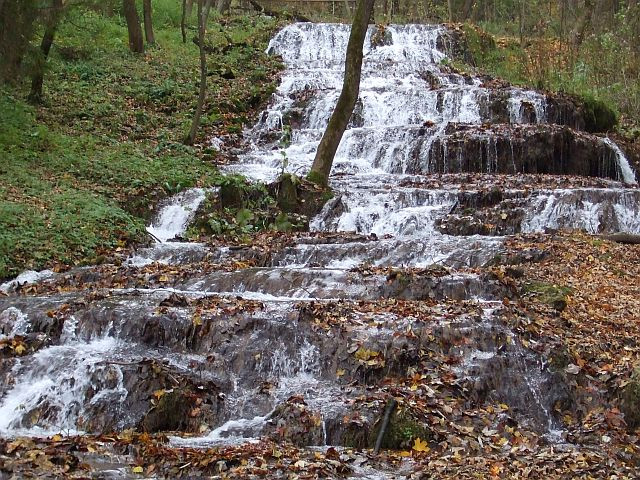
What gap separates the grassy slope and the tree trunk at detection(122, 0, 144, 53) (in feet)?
1.25

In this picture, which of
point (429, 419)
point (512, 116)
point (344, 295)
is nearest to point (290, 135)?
point (512, 116)

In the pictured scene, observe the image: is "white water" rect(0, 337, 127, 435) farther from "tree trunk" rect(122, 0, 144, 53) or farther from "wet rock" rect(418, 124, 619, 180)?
"tree trunk" rect(122, 0, 144, 53)

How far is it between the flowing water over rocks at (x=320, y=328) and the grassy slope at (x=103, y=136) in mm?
835

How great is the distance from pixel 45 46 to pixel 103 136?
260cm

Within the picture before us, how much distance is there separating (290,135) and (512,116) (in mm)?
6354

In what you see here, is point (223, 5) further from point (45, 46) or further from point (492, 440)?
point (492, 440)

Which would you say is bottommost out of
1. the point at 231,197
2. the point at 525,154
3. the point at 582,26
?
the point at 231,197

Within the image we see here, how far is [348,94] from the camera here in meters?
14.0

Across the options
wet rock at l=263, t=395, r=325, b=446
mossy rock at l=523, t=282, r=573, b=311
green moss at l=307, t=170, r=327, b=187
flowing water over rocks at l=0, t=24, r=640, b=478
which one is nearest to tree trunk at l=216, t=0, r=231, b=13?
flowing water over rocks at l=0, t=24, r=640, b=478

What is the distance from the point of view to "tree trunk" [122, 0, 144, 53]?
21922mm

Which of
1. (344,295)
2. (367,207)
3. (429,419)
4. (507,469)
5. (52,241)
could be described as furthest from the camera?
(367,207)

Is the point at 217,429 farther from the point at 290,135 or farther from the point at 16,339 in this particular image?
the point at 290,135

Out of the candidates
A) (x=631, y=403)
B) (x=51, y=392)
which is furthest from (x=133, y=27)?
(x=631, y=403)

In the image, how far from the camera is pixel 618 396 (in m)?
6.45
